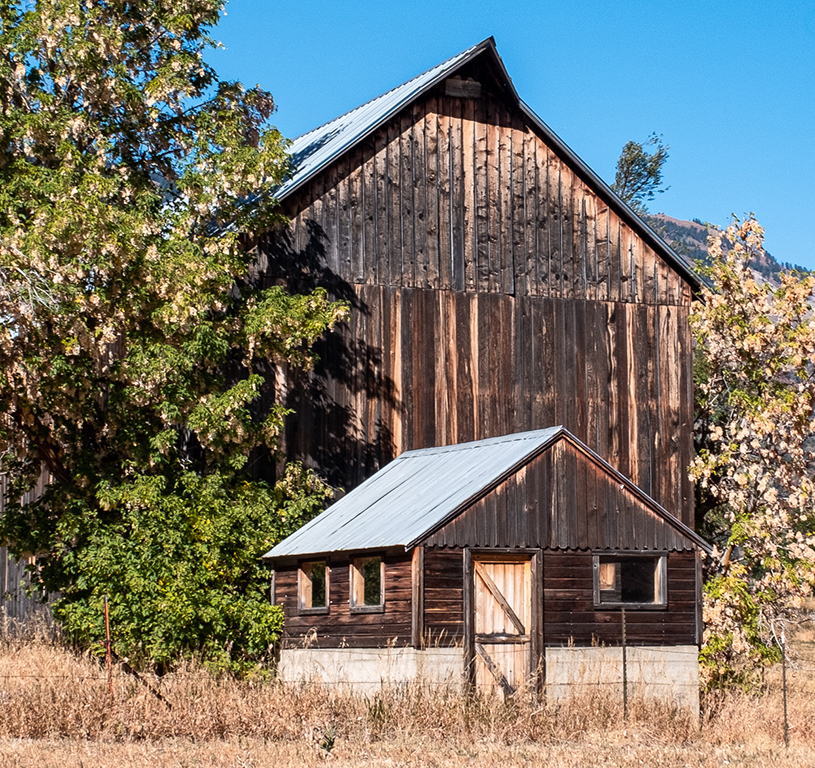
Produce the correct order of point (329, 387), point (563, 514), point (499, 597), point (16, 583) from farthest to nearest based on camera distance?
point (16, 583) → point (329, 387) → point (563, 514) → point (499, 597)

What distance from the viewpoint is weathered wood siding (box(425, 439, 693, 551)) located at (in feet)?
62.2

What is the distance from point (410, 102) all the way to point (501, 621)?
422 inches

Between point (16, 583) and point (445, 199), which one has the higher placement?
point (445, 199)

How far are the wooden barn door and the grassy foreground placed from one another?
1232mm

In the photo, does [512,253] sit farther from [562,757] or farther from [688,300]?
[562,757]

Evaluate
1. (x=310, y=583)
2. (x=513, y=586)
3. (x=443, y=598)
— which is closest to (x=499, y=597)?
(x=513, y=586)

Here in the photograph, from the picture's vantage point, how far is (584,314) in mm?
25984

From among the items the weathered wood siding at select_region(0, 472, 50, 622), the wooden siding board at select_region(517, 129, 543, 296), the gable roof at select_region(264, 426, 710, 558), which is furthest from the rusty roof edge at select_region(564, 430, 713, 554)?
the weathered wood siding at select_region(0, 472, 50, 622)

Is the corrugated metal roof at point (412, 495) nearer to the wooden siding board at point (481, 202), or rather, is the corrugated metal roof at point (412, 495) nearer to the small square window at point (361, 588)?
the small square window at point (361, 588)

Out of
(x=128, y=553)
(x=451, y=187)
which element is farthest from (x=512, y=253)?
(x=128, y=553)

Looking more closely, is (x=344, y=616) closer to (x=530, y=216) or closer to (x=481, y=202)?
(x=481, y=202)

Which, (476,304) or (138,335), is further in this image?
(476,304)

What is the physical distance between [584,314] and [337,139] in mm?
6175

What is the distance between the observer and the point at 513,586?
63.4 feet
